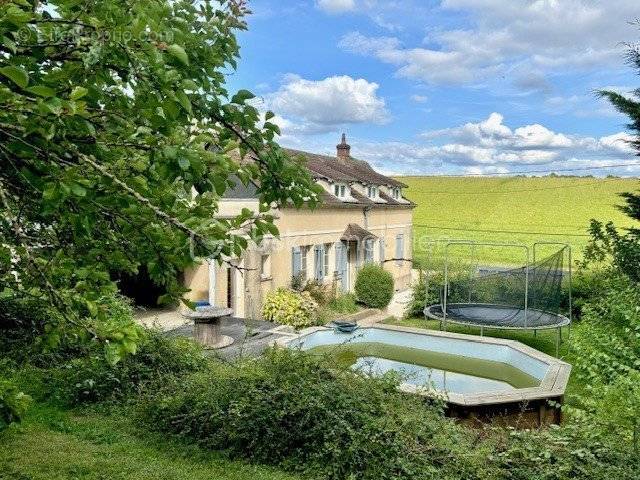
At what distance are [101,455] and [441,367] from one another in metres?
8.88

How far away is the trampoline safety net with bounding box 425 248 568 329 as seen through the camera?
48.4ft

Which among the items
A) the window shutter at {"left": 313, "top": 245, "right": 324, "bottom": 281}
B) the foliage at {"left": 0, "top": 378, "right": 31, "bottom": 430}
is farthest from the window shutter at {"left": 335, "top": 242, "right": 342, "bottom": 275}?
the foliage at {"left": 0, "top": 378, "right": 31, "bottom": 430}

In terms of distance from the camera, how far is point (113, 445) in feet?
22.4

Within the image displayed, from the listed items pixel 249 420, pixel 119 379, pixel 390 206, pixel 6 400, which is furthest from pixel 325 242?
pixel 6 400

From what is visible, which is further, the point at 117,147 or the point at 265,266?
the point at 265,266

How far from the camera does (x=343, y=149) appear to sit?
3183 cm

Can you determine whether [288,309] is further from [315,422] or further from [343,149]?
[343,149]

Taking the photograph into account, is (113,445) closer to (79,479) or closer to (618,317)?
(79,479)

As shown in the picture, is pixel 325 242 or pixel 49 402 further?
pixel 325 242

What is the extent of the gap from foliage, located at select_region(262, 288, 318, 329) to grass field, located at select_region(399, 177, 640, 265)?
2464cm

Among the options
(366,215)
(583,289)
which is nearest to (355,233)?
(366,215)

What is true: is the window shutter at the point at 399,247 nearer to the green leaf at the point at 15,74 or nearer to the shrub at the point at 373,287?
the shrub at the point at 373,287

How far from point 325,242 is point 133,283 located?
7.74m

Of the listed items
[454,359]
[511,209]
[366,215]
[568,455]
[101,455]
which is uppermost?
[511,209]
